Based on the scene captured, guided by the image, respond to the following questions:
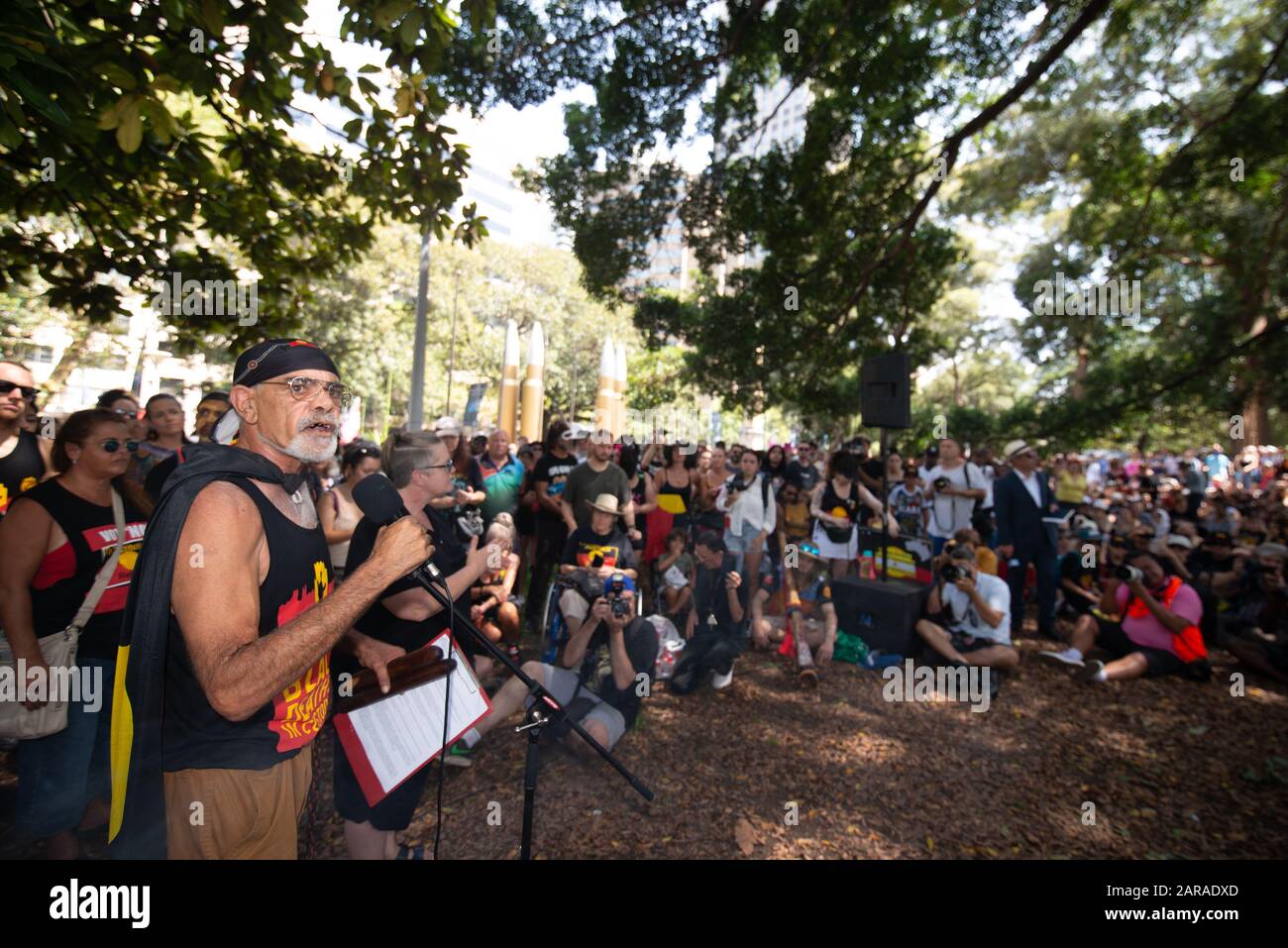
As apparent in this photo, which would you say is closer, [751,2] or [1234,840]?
[1234,840]

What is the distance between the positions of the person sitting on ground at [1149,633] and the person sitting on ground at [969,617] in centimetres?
91

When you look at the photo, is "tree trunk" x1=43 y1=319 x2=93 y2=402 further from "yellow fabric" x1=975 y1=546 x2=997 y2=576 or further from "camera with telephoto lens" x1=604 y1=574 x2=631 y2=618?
"yellow fabric" x1=975 y1=546 x2=997 y2=576

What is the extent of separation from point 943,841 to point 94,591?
464 cm

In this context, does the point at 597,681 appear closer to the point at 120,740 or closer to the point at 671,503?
the point at 120,740

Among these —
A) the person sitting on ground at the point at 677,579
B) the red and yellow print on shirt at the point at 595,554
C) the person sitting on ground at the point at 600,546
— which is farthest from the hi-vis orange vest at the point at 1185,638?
the red and yellow print on shirt at the point at 595,554

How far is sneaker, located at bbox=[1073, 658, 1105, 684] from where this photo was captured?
5910mm

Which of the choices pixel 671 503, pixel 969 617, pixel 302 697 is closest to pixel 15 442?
pixel 302 697

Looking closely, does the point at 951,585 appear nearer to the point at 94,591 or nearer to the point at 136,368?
the point at 94,591

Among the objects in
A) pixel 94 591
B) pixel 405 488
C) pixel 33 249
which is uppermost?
pixel 33 249

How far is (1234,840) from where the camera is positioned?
3.60 metres

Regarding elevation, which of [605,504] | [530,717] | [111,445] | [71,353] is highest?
[71,353]

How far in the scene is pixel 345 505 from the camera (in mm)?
4422

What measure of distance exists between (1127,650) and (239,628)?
310 inches
